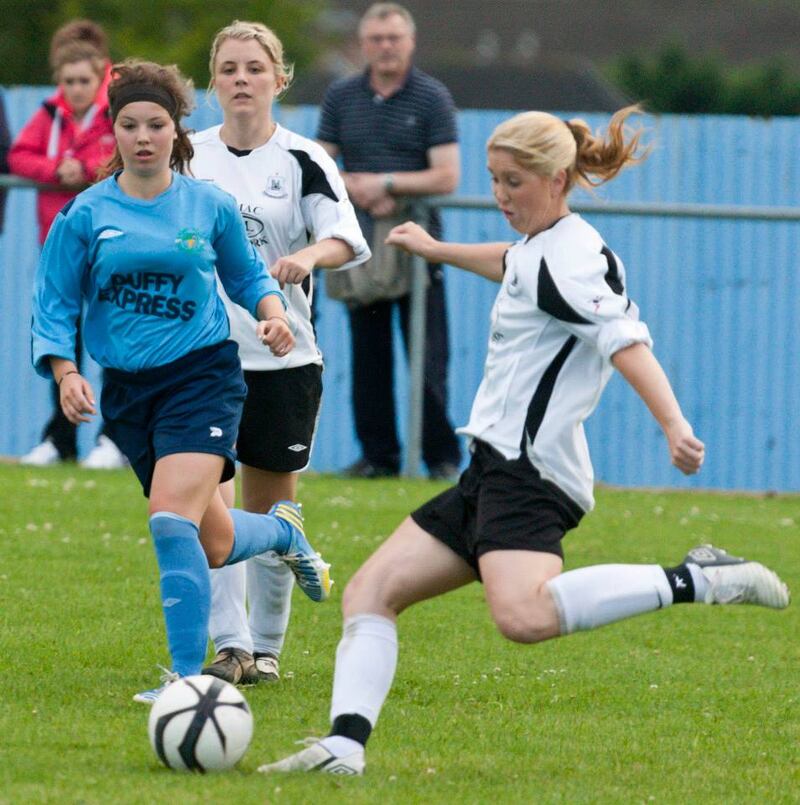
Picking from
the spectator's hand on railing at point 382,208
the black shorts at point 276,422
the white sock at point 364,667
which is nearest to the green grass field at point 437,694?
the white sock at point 364,667

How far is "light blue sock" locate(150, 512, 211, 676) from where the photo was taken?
5.70 meters

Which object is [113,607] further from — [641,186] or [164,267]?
[641,186]

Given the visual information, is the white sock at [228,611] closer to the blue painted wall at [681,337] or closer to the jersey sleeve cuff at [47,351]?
the jersey sleeve cuff at [47,351]

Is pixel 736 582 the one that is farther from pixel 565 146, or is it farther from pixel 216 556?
pixel 216 556

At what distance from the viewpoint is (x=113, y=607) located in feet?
25.1

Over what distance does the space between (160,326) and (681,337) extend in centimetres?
786

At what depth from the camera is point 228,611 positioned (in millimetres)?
6598

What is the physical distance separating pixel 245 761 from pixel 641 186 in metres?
9.29

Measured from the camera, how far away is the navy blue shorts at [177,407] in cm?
580

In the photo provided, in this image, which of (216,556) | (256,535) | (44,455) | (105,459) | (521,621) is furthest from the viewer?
(44,455)

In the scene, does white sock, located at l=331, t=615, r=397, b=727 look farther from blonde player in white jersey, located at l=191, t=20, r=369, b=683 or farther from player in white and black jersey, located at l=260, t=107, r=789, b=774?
blonde player in white jersey, located at l=191, t=20, r=369, b=683

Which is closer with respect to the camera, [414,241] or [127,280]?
[127,280]

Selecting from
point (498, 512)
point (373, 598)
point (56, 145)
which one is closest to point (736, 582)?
point (498, 512)

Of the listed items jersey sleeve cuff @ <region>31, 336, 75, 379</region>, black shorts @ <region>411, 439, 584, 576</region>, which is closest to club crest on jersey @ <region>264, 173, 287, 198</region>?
jersey sleeve cuff @ <region>31, 336, 75, 379</region>
